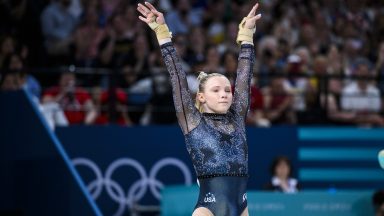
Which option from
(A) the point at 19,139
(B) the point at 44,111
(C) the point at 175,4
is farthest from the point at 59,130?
(C) the point at 175,4

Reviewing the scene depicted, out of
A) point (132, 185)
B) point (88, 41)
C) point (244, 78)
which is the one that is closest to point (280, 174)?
point (132, 185)

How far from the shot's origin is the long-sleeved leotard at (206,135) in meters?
5.81

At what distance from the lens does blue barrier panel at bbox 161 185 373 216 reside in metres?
8.91

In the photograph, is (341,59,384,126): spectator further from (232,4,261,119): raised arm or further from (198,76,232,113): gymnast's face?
(198,76,232,113): gymnast's face

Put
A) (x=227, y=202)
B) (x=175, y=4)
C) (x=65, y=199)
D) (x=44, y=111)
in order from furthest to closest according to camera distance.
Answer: (x=175, y=4) → (x=44, y=111) → (x=65, y=199) → (x=227, y=202)

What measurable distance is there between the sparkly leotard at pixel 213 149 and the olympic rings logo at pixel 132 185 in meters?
4.53

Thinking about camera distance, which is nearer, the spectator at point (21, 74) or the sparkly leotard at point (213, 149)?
the sparkly leotard at point (213, 149)

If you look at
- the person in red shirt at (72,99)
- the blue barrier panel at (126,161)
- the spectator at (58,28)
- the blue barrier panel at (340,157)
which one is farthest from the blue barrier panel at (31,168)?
the blue barrier panel at (340,157)

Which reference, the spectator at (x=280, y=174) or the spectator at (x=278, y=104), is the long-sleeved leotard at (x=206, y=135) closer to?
the spectator at (x=280, y=174)

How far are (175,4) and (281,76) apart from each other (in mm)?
2977

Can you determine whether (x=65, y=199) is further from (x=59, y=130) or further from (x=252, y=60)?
(x=252, y=60)

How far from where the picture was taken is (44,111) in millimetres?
10023

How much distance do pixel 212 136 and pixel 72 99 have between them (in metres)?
4.80

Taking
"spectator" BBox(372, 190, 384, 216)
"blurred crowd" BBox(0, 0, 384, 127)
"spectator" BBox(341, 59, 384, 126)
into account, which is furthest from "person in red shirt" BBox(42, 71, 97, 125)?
"spectator" BBox(372, 190, 384, 216)
